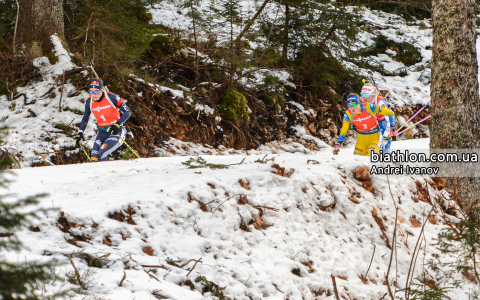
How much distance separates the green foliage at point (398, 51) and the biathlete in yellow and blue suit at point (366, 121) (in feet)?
36.9

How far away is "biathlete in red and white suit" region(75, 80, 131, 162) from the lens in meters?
7.43

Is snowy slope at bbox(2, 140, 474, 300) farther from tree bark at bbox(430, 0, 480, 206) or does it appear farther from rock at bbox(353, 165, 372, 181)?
tree bark at bbox(430, 0, 480, 206)

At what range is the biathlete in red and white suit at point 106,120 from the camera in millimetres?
7426

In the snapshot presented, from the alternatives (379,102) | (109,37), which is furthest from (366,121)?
(109,37)

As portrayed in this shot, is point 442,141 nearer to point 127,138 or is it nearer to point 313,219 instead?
point 313,219

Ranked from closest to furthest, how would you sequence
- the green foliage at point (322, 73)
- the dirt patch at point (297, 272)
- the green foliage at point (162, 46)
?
the dirt patch at point (297, 272) < the green foliage at point (162, 46) < the green foliage at point (322, 73)

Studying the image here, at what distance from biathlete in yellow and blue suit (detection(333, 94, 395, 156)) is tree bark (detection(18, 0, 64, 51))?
794 cm

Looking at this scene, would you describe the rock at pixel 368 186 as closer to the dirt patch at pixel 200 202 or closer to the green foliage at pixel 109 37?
the dirt patch at pixel 200 202

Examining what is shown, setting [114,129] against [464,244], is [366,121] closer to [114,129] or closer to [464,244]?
[464,244]

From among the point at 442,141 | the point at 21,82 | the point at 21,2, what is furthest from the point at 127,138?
the point at 442,141

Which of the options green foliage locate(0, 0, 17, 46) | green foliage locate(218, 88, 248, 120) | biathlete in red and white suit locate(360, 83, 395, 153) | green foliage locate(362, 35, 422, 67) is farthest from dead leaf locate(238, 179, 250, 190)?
green foliage locate(362, 35, 422, 67)

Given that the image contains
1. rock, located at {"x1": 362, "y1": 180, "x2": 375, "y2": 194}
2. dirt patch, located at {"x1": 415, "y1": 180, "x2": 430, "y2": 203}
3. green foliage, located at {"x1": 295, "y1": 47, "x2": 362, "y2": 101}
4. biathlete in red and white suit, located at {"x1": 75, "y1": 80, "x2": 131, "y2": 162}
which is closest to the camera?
rock, located at {"x1": 362, "y1": 180, "x2": 375, "y2": 194}

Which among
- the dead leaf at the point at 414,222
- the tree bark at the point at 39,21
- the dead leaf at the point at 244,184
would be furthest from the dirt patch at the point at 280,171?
the tree bark at the point at 39,21

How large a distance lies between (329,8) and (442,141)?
317 inches
